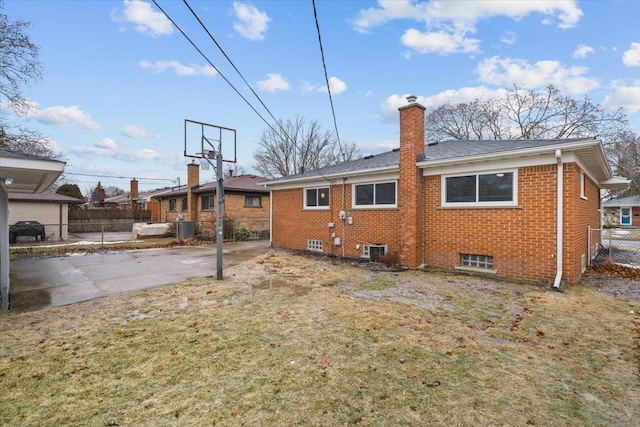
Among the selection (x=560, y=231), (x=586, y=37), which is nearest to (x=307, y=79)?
(x=560, y=231)

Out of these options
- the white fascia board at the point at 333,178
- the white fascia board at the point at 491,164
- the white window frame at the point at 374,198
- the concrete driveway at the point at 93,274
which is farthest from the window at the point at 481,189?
the concrete driveway at the point at 93,274

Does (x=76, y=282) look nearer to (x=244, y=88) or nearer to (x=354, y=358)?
(x=244, y=88)

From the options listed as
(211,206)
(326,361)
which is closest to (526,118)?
(211,206)

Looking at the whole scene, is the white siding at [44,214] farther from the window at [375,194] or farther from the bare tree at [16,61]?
the window at [375,194]

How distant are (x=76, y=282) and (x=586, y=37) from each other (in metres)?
19.9

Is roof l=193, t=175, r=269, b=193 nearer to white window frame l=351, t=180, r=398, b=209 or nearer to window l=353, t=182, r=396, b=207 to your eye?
white window frame l=351, t=180, r=398, b=209

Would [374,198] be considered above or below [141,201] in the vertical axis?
below

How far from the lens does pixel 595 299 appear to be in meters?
5.75

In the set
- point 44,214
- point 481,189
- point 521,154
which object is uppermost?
point 521,154

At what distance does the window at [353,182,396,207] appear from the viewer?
984 cm

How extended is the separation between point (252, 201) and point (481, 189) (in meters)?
15.0

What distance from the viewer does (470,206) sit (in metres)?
8.02

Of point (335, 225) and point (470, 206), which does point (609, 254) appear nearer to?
point (470, 206)

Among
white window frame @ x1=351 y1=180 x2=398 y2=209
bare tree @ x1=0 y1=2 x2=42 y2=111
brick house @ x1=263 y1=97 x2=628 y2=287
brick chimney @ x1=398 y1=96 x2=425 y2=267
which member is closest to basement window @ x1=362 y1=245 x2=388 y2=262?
brick house @ x1=263 y1=97 x2=628 y2=287
